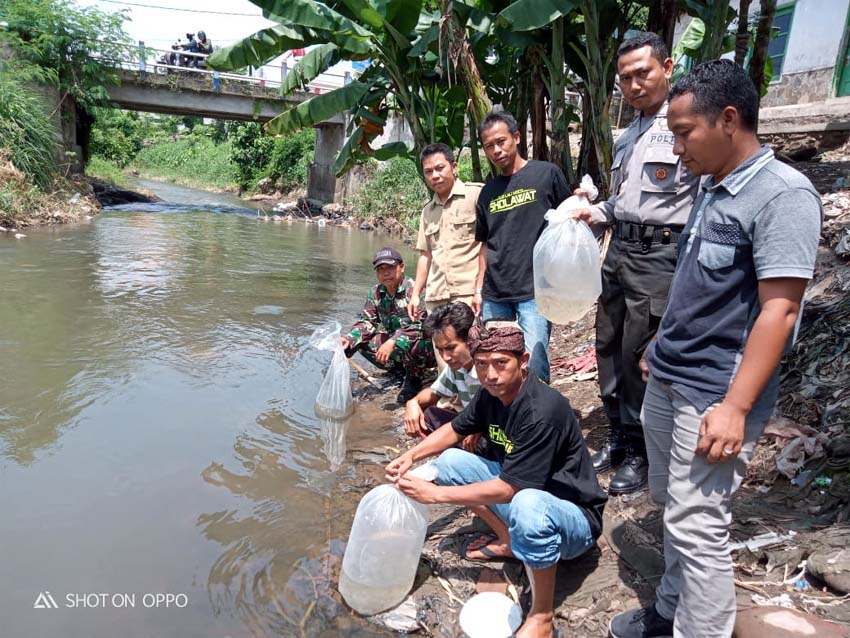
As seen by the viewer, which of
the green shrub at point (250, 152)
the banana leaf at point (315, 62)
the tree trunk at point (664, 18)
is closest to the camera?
the tree trunk at point (664, 18)

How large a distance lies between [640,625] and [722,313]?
104 centimetres

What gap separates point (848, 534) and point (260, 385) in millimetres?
3845

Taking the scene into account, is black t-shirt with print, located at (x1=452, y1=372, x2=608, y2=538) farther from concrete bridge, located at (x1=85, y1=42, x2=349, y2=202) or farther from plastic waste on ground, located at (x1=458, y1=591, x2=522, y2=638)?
concrete bridge, located at (x1=85, y1=42, x2=349, y2=202)

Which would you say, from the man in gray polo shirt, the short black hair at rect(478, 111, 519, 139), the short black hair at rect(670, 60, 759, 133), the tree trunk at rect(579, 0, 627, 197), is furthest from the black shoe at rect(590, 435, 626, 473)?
the tree trunk at rect(579, 0, 627, 197)

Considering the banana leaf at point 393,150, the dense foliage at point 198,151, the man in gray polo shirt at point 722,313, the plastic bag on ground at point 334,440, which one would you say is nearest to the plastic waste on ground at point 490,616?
the man in gray polo shirt at point 722,313

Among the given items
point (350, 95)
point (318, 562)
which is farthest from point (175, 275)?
point (318, 562)

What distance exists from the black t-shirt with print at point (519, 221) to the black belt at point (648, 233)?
65 centimetres

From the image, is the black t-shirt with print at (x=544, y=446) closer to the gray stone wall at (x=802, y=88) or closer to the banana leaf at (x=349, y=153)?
the banana leaf at (x=349, y=153)

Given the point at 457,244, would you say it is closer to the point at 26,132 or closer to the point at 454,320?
the point at 454,320

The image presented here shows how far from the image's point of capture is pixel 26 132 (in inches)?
521

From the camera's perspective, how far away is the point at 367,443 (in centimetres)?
396

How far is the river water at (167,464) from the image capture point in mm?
2393

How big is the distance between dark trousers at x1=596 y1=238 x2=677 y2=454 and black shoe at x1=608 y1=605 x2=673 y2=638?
953mm

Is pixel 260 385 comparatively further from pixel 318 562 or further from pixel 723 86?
pixel 723 86
